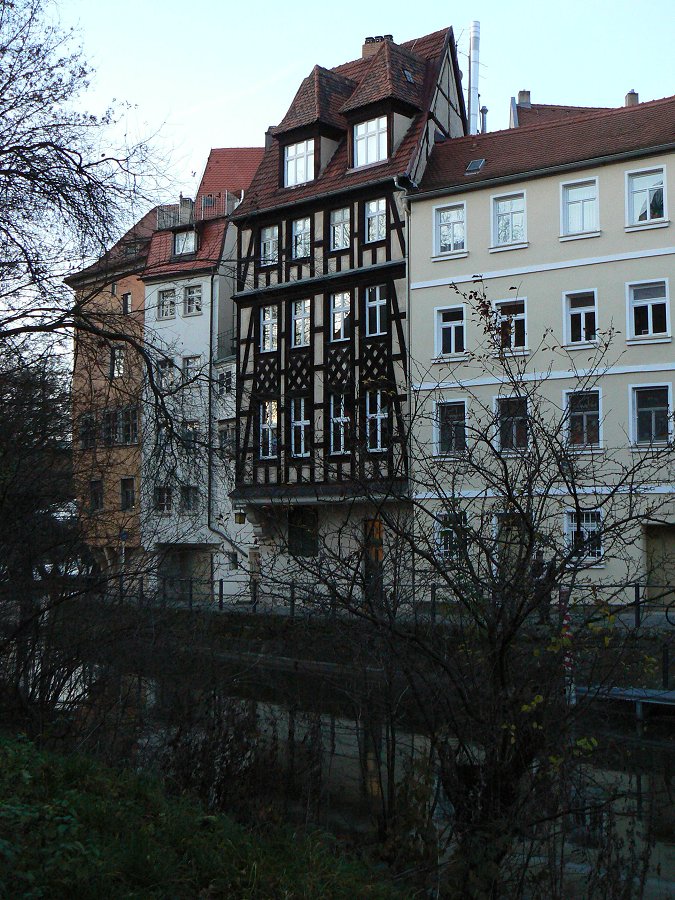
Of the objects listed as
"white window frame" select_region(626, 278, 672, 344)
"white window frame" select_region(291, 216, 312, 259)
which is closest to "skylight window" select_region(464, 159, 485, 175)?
"white window frame" select_region(291, 216, 312, 259)

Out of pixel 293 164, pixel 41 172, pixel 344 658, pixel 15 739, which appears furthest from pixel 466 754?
pixel 293 164

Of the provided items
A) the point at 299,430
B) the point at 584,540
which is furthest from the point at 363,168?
the point at 584,540

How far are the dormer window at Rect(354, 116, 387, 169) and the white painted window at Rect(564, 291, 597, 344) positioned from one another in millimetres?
7653

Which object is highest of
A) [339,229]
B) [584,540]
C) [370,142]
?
[370,142]

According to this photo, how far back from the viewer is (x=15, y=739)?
9.08 meters

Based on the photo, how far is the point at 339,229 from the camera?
108 ft

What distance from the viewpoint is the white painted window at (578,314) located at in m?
28.3

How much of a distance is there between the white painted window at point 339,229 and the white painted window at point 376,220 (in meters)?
0.73

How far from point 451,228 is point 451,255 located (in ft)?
2.88

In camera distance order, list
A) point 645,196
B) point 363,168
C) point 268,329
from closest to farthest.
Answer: point 645,196 < point 363,168 < point 268,329

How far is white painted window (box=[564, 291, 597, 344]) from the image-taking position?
1113 inches

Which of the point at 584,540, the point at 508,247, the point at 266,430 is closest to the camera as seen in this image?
the point at 584,540

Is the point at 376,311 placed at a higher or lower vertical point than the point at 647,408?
higher

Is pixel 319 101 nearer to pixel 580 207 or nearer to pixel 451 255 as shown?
pixel 451 255
